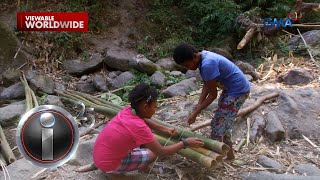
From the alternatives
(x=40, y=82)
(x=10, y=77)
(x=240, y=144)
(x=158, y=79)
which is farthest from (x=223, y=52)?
(x=10, y=77)

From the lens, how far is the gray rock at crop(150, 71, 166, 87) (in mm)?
6644

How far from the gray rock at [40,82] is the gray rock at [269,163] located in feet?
14.6

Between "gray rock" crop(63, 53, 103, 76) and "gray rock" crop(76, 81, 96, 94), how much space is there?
1.20 feet

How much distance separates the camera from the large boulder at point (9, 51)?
7.48 m

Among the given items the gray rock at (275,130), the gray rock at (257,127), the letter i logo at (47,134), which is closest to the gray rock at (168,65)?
the gray rock at (257,127)

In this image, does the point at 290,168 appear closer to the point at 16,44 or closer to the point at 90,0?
the point at 16,44

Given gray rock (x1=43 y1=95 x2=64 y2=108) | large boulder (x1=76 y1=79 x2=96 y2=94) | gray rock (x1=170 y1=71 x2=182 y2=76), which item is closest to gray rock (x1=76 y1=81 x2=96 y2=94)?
large boulder (x1=76 y1=79 x2=96 y2=94)

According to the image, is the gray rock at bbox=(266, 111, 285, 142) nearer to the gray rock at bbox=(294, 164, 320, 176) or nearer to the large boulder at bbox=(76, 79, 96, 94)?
the gray rock at bbox=(294, 164, 320, 176)

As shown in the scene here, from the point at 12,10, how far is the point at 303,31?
7072mm

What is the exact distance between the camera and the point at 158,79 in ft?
22.1

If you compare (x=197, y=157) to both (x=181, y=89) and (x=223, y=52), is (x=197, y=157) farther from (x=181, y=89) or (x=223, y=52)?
(x=223, y=52)

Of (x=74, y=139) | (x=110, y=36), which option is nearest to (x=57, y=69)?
(x=110, y=36)

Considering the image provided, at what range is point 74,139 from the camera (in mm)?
2268

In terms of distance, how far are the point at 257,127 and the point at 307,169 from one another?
762 mm
